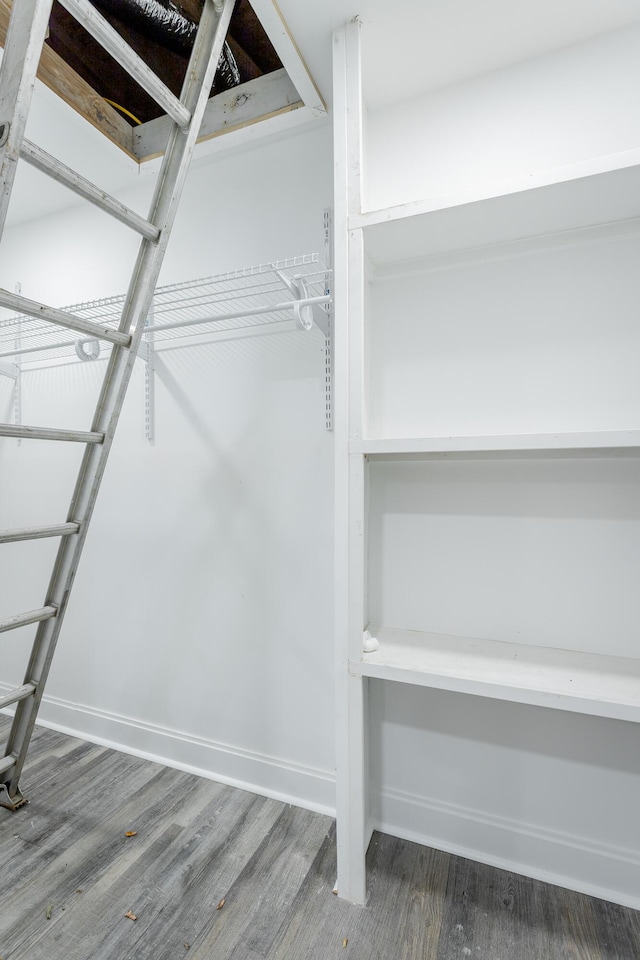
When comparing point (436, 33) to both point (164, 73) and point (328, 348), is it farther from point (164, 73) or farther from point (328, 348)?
point (164, 73)

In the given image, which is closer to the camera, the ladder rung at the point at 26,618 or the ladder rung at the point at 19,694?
the ladder rung at the point at 26,618

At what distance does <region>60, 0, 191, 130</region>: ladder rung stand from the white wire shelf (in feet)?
1.33

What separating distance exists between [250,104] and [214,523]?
1465mm

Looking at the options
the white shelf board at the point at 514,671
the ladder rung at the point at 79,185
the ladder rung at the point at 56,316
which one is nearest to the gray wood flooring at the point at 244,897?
the white shelf board at the point at 514,671

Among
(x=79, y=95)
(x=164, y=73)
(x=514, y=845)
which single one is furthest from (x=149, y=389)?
(x=514, y=845)

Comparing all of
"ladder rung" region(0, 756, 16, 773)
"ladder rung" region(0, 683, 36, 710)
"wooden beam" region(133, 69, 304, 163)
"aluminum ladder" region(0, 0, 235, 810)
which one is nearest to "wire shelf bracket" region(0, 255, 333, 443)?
"aluminum ladder" region(0, 0, 235, 810)

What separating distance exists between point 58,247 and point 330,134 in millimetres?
1344

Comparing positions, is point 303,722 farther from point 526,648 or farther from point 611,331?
point 611,331

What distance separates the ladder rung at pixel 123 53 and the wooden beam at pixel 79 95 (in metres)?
0.60

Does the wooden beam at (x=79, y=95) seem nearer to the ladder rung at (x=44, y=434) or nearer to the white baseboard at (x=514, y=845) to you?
the ladder rung at (x=44, y=434)

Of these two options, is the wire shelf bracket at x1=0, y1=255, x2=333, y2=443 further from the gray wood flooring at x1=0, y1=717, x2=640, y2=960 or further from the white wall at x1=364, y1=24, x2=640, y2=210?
the gray wood flooring at x1=0, y1=717, x2=640, y2=960

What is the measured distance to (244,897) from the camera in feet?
3.95

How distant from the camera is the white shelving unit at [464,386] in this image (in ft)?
3.40

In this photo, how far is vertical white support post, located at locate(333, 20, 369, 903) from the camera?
3.79 ft
